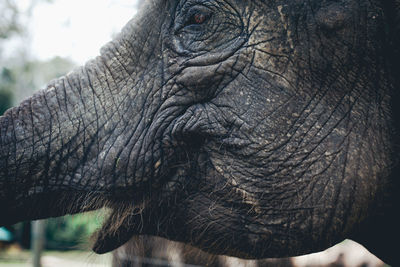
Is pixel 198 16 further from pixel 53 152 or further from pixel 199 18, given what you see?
pixel 53 152

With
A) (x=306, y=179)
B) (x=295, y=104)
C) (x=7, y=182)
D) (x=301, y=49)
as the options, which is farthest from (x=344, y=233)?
(x=7, y=182)

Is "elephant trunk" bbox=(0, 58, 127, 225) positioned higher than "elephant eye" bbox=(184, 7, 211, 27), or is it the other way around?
"elephant eye" bbox=(184, 7, 211, 27)

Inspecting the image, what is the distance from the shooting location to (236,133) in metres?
2.15

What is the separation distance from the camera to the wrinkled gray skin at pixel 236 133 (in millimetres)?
2109

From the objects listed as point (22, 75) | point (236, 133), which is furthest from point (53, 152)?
point (22, 75)

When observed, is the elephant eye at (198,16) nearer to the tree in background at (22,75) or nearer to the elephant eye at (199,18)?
the elephant eye at (199,18)

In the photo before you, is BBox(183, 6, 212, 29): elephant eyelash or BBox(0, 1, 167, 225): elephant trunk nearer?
BBox(0, 1, 167, 225): elephant trunk

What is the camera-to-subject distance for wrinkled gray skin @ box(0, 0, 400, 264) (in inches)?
83.0

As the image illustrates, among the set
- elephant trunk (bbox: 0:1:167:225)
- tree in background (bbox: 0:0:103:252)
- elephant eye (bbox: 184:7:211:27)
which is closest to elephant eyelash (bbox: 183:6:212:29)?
elephant eye (bbox: 184:7:211:27)

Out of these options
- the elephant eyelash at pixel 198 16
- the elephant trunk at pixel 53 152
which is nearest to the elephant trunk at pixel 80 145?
the elephant trunk at pixel 53 152

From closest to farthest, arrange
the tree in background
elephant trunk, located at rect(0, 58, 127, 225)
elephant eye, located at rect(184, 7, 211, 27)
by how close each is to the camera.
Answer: elephant trunk, located at rect(0, 58, 127, 225)
elephant eye, located at rect(184, 7, 211, 27)
the tree in background

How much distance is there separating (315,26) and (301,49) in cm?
12

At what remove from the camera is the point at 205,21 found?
221 cm

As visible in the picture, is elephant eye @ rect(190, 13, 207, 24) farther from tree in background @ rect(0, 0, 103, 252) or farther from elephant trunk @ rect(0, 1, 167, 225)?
tree in background @ rect(0, 0, 103, 252)
